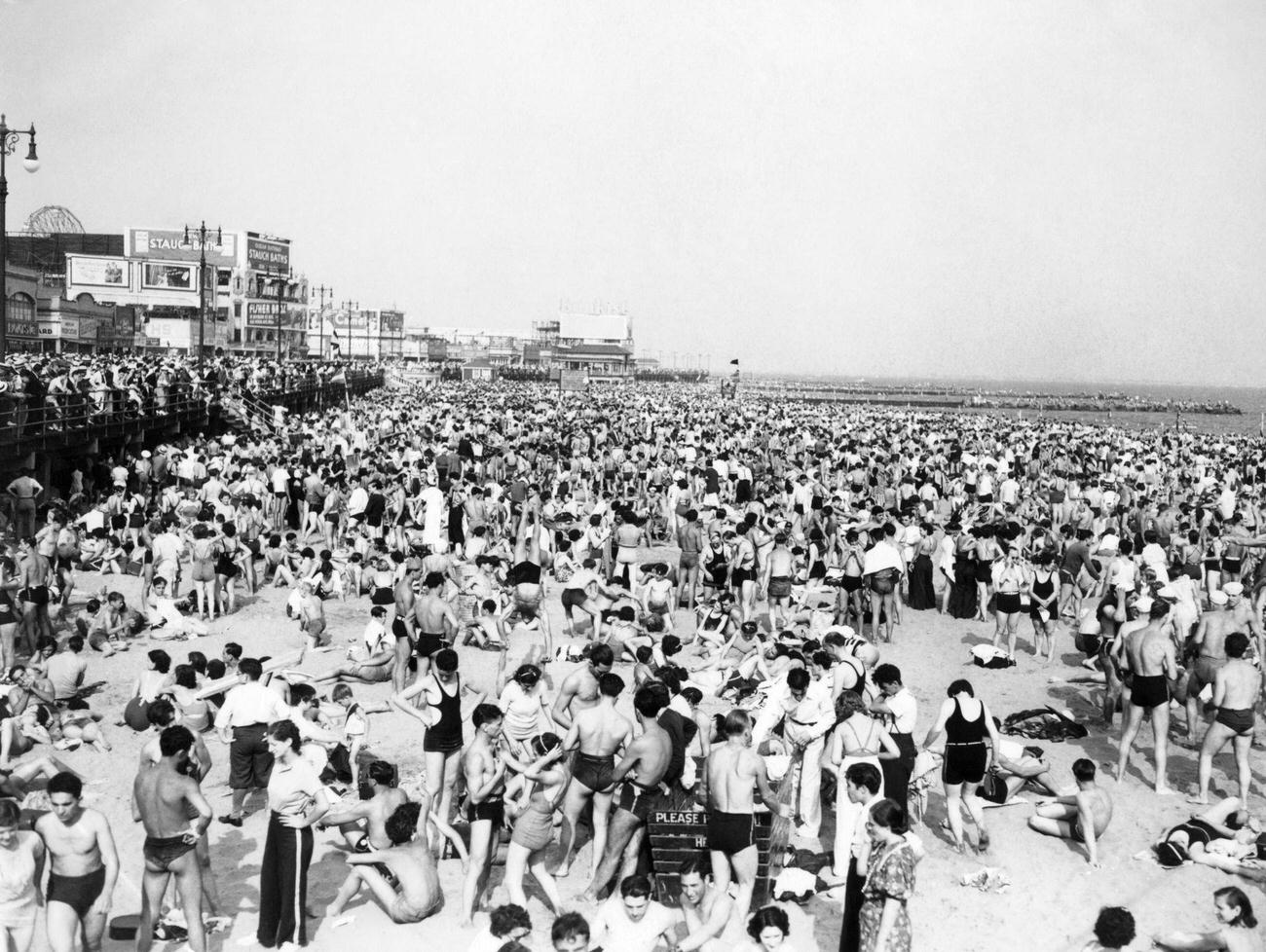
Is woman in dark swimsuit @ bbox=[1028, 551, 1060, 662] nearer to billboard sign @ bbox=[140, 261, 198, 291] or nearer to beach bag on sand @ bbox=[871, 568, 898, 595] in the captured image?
beach bag on sand @ bbox=[871, 568, 898, 595]

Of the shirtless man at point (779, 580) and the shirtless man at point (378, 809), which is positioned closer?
the shirtless man at point (378, 809)

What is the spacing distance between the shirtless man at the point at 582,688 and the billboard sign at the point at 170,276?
8285 centimetres

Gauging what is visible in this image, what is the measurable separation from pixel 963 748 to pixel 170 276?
85448 mm

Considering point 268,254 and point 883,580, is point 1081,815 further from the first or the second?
point 268,254

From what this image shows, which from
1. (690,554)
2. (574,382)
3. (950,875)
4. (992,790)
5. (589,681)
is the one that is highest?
(574,382)

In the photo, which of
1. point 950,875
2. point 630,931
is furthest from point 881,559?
point 630,931

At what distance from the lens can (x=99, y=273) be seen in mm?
79500

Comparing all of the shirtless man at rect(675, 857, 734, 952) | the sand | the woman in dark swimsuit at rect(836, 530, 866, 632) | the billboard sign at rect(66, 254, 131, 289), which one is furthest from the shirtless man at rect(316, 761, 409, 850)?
the billboard sign at rect(66, 254, 131, 289)

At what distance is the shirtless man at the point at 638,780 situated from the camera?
6086 millimetres

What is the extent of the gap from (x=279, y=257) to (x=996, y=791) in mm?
91566

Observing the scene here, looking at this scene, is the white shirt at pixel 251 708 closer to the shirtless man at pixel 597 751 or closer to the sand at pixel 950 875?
the sand at pixel 950 875

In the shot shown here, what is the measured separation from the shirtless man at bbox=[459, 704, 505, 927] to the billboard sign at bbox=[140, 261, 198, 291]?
83.1 m

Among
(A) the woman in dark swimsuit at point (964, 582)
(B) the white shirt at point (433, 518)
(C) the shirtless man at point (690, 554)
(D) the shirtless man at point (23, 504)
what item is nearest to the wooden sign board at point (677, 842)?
(C) the shirtless man at point (690, 554)

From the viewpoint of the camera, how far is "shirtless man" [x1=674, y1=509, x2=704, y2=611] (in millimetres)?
13523
